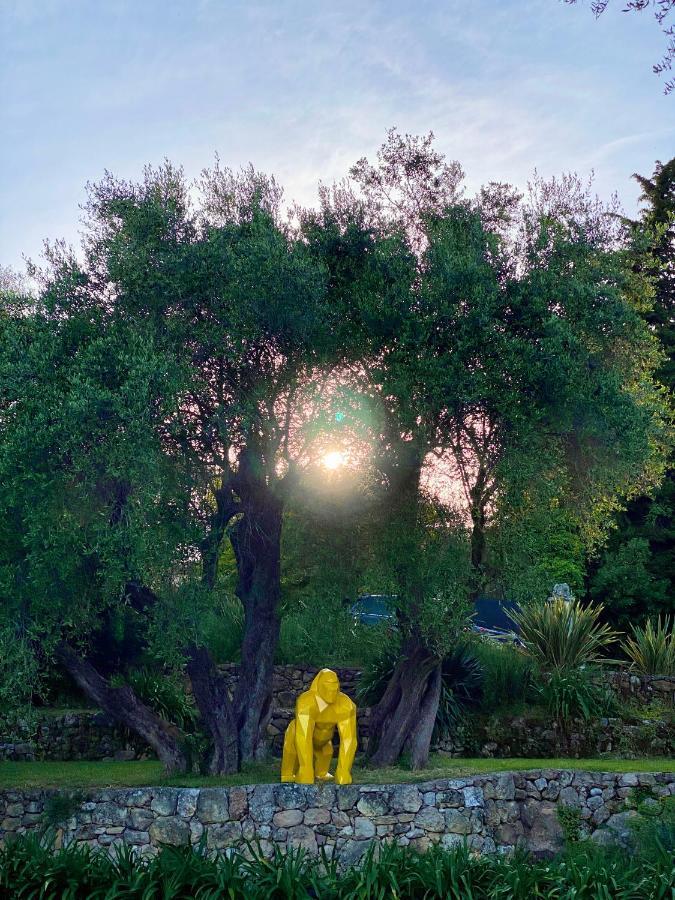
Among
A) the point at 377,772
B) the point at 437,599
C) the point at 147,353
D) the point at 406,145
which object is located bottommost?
the point at 377,772

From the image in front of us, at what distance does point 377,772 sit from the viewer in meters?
15.0

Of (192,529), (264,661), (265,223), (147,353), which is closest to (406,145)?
(265,223)

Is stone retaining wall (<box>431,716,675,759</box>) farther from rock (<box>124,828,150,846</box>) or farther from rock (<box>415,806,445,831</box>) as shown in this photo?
rock (<box>124,828,150,846</box>)

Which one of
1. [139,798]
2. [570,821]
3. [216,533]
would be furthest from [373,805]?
[216,533]

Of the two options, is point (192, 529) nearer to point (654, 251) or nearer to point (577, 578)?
point (577, 578)

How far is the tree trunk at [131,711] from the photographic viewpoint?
14898 millimetres

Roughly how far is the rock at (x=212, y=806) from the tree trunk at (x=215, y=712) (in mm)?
1265

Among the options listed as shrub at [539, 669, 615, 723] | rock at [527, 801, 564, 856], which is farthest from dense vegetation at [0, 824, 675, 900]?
shrub at [539, 669, 615, 723]

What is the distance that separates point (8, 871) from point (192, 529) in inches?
265

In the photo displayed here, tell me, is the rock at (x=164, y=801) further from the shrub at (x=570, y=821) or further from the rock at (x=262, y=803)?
the shrub at (x=570, y=821)

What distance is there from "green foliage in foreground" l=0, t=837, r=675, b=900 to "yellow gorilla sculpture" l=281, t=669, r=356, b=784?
18.8 ft

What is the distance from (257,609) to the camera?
15.9 m

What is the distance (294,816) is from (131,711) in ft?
10.8

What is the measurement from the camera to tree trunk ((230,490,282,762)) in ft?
51.1
